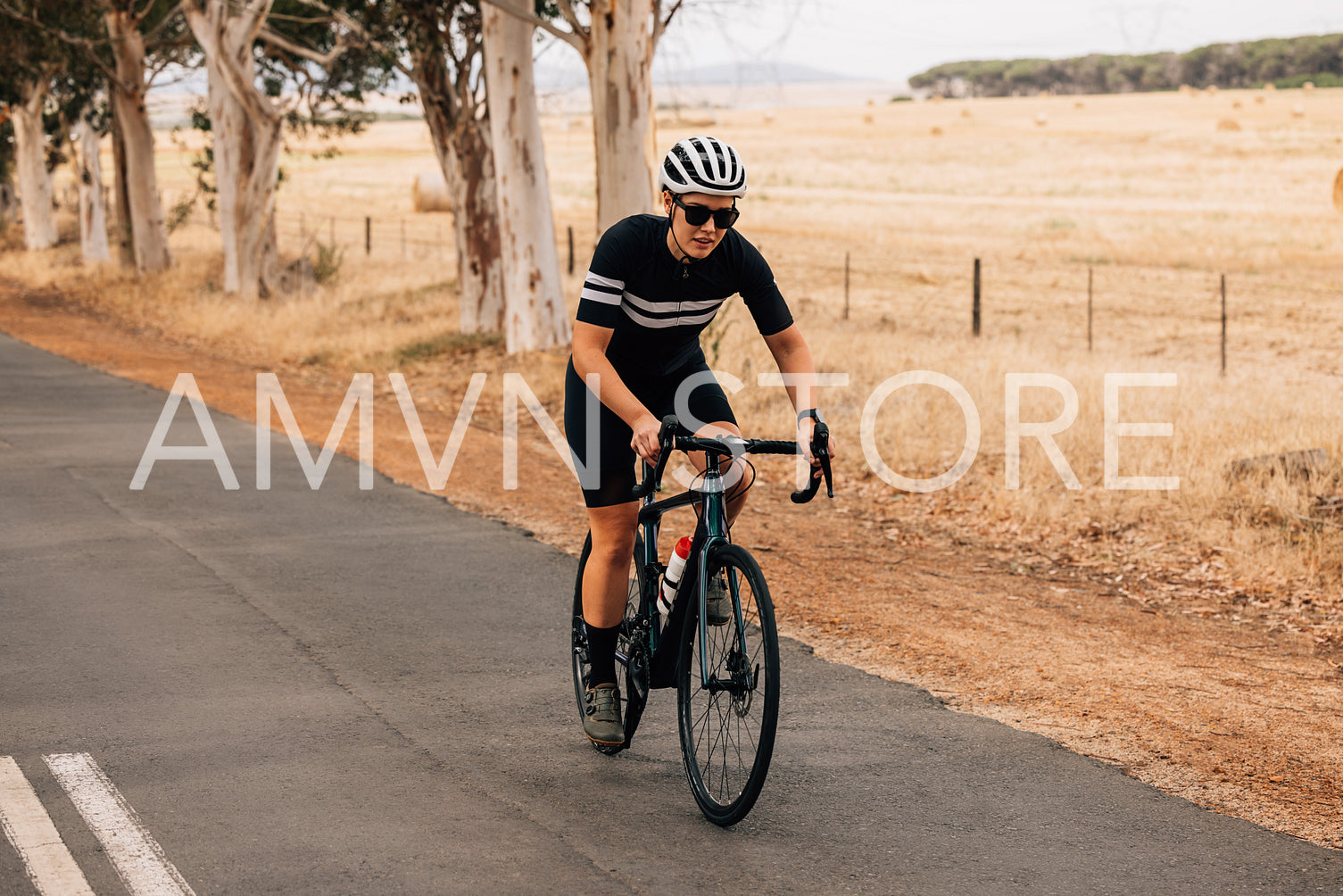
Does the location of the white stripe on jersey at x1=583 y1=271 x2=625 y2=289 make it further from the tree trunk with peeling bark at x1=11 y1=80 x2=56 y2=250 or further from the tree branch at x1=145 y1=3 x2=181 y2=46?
the tree trunk with peeling bark at x1=11 y1=80 x2=56 y2=250

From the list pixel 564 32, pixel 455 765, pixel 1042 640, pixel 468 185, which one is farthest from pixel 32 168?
pixel 455 765

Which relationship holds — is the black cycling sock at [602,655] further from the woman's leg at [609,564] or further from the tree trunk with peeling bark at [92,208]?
the tree trunk with peeling bark at [92,208]

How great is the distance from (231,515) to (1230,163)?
182 ft

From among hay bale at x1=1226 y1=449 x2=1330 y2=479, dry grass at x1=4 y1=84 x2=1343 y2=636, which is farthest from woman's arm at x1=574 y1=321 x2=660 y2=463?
hay bale at x1=1226 y1=449 x2=1330 y2=479

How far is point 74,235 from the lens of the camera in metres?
42.5

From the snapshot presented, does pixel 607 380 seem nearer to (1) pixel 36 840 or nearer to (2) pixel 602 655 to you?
(2) pixel 602 655

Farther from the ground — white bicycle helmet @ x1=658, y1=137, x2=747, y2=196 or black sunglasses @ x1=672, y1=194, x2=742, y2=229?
white bicycle helmet @ x1=658, y1=137, x2=747, y2=196

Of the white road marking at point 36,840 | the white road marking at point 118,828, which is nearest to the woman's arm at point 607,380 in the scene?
the white road marking at point 118,828

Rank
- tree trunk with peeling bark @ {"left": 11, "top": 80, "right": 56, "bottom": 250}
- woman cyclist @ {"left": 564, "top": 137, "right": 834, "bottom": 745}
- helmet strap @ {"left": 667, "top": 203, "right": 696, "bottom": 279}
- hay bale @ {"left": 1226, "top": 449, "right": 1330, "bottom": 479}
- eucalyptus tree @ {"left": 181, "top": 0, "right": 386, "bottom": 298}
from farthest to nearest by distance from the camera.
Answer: tree trunk with peeling bark @ {"left": 11, "top": 80, "right": 56, "bottom": 250} < eucalyptus tree @ {"left": 181, "top": 0, "right": 386, "bottom": 298} < hay bale @ {"left": 1226, "top": 449, "right": 1330, "bottom": 479} < helmet strap @ {"left": 667, "top": 203, "right": 696, "bottom": 279} < woman cyclist @ {"left": 564, "top": 137, "right": 834, "bottom": 745}

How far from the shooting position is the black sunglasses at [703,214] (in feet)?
14.3

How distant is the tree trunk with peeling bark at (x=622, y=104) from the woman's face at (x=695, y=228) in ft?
34.0

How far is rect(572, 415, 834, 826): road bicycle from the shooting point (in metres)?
4.13

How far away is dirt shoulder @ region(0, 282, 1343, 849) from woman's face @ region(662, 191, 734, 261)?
240 centimetres

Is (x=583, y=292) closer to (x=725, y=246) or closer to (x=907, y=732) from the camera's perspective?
(x=725, y=246)
